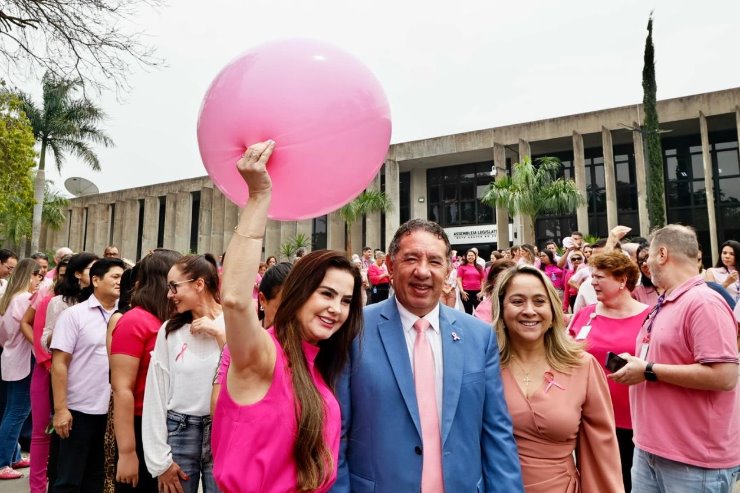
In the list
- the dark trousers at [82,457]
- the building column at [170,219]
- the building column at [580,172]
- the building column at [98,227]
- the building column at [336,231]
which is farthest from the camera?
the building column at [98,227]

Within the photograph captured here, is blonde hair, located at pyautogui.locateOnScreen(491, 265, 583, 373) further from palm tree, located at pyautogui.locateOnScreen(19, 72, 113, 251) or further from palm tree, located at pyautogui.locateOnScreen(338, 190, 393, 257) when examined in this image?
palm tree, located at pyautogui.locateOnScreen(19, 72, 113, 251)

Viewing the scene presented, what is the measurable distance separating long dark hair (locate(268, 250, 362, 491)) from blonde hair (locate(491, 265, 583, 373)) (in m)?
0.89

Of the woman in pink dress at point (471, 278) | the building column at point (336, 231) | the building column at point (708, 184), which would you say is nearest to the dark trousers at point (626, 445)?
the woman in pink dress at point (471, 278)

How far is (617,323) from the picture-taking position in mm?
3293

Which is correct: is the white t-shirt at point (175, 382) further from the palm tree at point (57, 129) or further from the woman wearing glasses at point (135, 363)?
the palm tree at point (57, 129)

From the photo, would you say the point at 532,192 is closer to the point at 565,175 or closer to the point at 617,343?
the point at 565,175

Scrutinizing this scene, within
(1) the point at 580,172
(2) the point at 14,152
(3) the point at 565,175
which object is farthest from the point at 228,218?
(1) the point at 580,172

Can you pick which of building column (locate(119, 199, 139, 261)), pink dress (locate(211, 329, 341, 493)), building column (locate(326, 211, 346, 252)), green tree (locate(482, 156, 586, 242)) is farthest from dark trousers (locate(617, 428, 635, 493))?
building column (locate(119, 199, 139, 261))

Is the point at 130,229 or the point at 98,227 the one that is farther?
the point at 98,227

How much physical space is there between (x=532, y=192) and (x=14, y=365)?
17.9m

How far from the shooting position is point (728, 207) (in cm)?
2284

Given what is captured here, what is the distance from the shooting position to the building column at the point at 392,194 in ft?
84.7

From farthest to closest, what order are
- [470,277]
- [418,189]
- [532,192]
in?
[418,189], [532,192], [470,277]

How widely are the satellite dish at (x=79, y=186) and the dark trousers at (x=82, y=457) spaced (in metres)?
36.5
